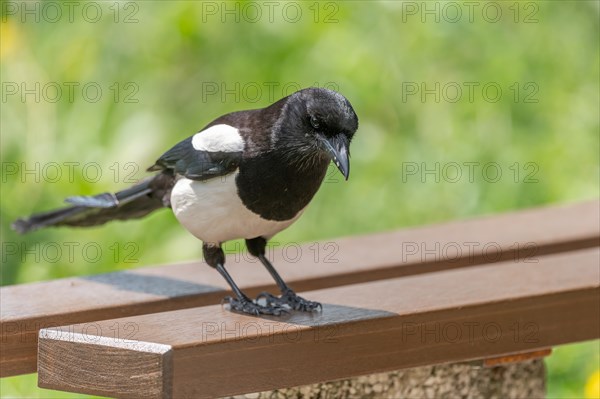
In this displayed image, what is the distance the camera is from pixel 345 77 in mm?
4121

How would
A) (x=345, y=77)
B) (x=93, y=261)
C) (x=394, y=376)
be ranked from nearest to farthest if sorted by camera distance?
(x=394, y=376)
(x=93, y=261)
(x=345, y=77)

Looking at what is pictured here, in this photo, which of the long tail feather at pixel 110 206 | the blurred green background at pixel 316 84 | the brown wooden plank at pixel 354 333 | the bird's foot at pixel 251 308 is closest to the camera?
the brown wooden plank at pixel 354 333

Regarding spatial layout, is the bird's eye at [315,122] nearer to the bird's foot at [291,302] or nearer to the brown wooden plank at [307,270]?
the bird's foot at [291,302]

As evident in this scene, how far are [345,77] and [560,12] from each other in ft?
3.41

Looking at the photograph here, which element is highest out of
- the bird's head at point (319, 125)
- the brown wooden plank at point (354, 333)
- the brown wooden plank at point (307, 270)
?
the bird's head at point (319, 125)

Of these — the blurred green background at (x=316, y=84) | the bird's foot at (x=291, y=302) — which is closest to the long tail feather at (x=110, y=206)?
the bird's foot at (x=291, y=302)

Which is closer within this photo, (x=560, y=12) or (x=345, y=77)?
(x=345, y=77)

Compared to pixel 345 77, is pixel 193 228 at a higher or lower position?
lower

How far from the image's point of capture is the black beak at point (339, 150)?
6.35ft

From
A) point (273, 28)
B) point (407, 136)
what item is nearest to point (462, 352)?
point (407, 136)

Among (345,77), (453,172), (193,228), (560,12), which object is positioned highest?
(560,12)

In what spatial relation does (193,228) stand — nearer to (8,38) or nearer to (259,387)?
(259,387)

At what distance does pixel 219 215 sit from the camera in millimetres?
2102

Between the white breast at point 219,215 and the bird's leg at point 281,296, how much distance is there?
0.12 m
